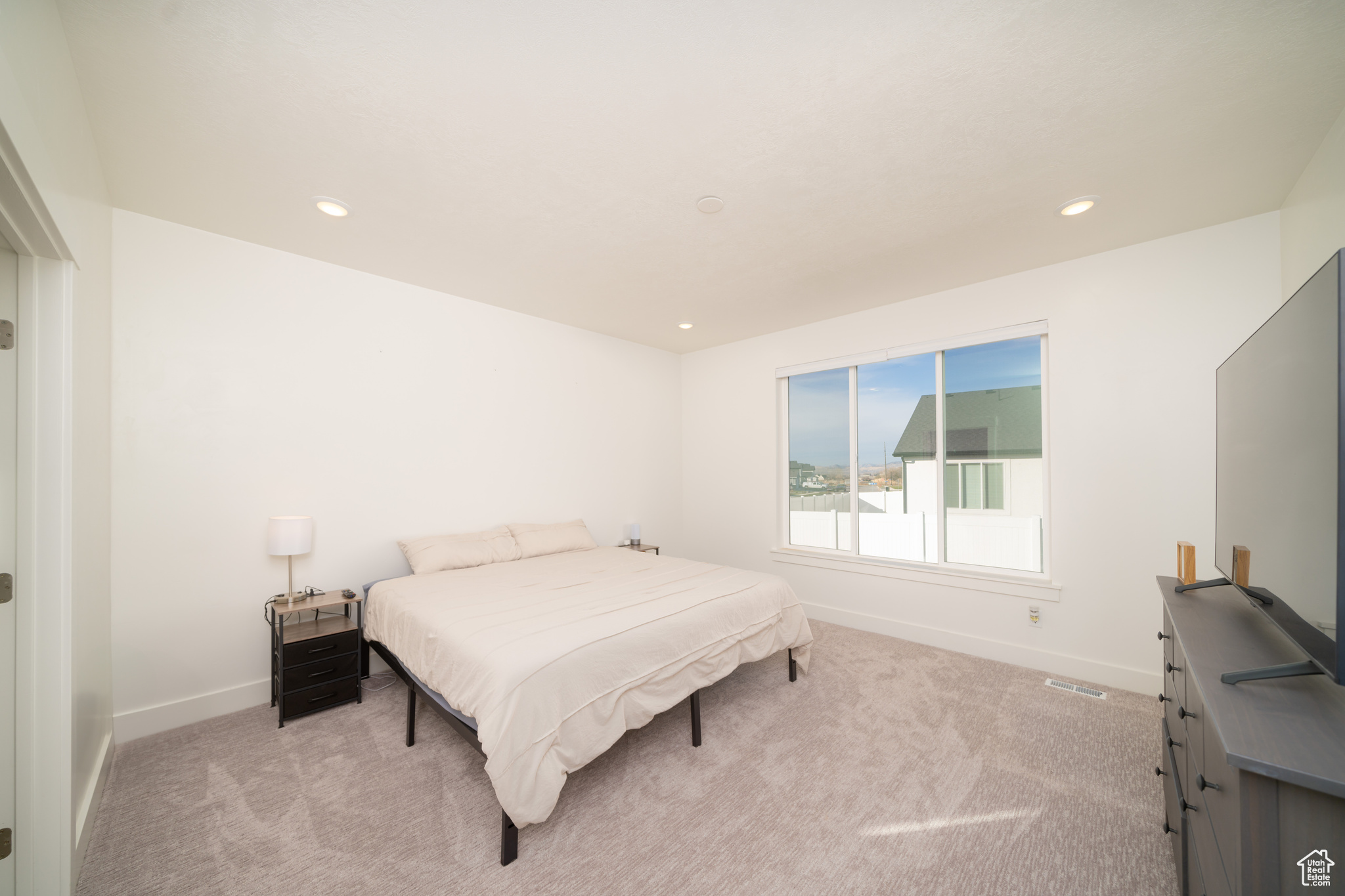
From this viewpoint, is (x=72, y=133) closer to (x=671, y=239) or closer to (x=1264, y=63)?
(x=671, y=239)

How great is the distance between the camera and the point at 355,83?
5.47ft

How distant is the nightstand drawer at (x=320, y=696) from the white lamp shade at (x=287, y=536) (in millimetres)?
762

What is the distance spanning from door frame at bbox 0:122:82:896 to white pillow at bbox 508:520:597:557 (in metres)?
2.38

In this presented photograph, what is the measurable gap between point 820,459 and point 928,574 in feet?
4.39

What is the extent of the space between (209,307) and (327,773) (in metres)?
2.55

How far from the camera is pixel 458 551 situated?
3385 mm

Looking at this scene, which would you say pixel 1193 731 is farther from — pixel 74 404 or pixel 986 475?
pixel 74 404

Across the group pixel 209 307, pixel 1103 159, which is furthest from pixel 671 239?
pixel 209 307

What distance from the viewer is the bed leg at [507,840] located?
165cm

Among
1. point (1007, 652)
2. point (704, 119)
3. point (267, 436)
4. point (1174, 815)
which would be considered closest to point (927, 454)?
point (1007, 652)

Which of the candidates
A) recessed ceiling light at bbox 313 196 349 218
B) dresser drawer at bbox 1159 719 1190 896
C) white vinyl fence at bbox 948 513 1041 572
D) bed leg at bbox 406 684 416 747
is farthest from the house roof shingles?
recessed ceiling light at bbox 313 196 349 218

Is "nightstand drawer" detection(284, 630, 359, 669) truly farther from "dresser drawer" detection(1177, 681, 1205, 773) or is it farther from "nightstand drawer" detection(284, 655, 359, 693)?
"dresser drawer" detection(1177, 681, 1205, 773)

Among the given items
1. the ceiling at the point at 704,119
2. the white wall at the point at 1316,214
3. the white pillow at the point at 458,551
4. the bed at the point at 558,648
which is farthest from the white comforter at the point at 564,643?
the white wall at the point at 1316,214

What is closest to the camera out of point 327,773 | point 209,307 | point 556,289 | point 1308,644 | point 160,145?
point 1308,644
